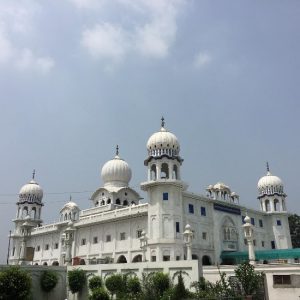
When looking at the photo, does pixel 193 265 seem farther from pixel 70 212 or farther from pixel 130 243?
pixel 70 212

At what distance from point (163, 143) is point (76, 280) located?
14701 mm

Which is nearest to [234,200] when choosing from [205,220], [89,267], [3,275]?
[205,220]

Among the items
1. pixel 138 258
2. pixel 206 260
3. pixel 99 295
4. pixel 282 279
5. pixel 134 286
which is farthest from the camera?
pixel 138 258

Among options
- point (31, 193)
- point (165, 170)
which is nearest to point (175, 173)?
point (165, 170)

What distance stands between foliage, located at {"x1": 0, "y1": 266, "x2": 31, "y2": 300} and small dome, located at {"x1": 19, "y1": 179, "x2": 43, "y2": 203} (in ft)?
112

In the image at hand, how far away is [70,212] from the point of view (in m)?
52.6

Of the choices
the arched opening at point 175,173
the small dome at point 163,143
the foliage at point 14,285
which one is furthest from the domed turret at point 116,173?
the foliage at point 14,285

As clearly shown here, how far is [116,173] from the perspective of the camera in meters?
47.6

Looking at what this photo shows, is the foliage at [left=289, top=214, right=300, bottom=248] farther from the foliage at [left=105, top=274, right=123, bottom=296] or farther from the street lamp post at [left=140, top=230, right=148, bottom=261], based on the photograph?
the foliage at [left=105, top=274, right=123, bottom=296]

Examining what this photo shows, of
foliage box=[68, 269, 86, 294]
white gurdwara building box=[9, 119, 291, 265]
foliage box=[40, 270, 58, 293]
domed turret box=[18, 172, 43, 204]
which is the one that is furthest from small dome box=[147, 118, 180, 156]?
domed turret box=[18, 172, 43, 204]

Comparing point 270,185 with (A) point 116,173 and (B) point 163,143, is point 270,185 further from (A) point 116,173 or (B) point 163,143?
(A) point 116,173

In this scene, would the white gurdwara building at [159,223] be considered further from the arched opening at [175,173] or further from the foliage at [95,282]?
the foliage at [95,282]

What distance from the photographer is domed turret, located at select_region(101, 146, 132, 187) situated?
4756cm

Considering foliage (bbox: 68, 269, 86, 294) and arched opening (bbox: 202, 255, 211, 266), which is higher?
arched opening (bbox: 202, 255, 211, 266)
